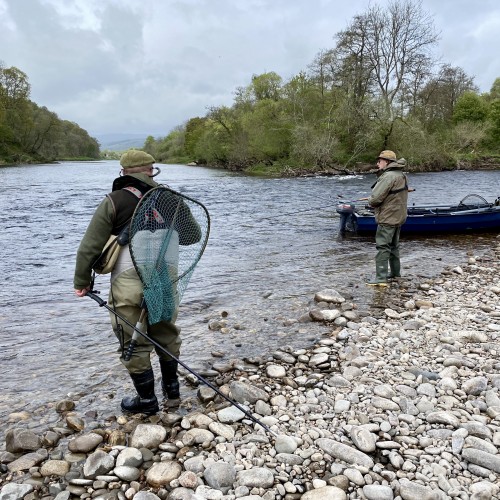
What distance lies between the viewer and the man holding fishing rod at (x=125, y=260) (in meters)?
3.88

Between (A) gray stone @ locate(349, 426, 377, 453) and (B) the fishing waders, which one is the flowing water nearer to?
(B) the fishing waders

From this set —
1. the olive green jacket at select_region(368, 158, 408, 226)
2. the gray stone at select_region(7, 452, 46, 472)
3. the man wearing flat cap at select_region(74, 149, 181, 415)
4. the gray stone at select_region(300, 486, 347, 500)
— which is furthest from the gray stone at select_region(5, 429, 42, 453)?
the olive green jacket at select_region(368, 158, 408, 226)

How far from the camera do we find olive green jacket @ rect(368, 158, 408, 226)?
866 cm

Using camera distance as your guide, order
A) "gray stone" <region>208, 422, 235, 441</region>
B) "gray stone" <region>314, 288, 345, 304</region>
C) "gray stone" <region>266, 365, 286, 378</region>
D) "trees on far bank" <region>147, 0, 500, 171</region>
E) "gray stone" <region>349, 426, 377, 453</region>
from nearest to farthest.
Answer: "gray stone" <region>349, 426, 377, 453</region> → "gray stone" <region>208, 422, 235, 441</region> → "gray stone" <region>266, 365, 286, 378</region> → "gray stone" <region>314, 288, 345, 304</region> → "trees on far bank" <region>147, 0, 500, 171</region>

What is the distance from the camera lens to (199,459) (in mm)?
3605

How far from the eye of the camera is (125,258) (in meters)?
4.01

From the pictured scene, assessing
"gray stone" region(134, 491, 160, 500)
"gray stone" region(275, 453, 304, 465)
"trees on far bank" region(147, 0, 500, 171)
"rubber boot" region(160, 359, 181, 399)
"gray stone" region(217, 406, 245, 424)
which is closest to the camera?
"gray stone" region(134, 491, 160, 500)

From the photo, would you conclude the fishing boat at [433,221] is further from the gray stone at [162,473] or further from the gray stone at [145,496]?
the gray stone at [145,496]

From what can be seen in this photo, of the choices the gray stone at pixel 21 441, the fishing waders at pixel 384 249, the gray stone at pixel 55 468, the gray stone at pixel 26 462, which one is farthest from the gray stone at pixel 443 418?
the fishing waders at pixel 384 249

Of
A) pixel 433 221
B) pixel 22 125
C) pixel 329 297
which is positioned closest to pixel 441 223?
pixel 433 221

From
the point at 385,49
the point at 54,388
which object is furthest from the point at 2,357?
the point at 385,49

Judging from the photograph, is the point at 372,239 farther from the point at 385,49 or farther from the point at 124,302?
the point at 385,49

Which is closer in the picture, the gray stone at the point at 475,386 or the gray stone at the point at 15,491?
the gray stone at the point at 15,491

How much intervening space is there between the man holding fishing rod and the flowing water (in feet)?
3.02
